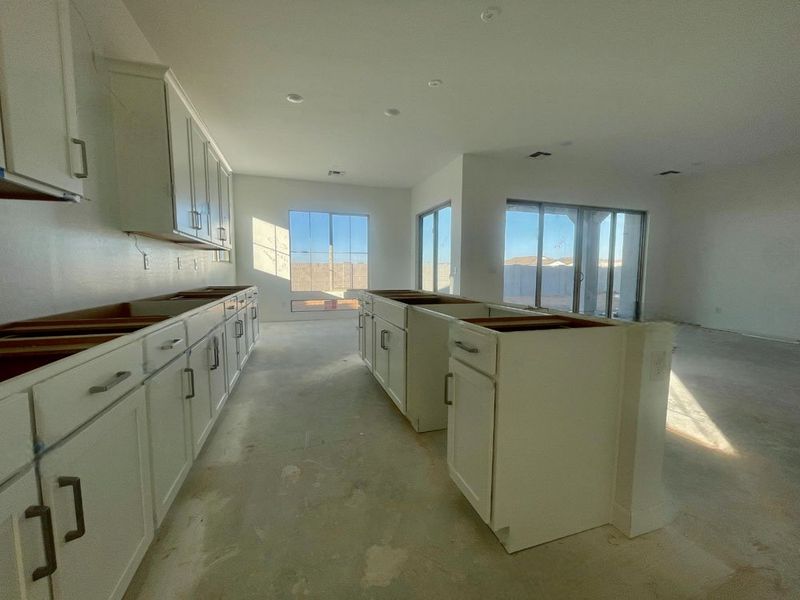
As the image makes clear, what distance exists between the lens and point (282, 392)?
296 cm

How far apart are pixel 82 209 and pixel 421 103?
10.3 ft

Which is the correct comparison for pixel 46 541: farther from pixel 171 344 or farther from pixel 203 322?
pixel 203 322

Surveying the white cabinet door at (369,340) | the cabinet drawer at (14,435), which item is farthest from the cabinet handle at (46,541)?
the white cabinet door at (369,340)

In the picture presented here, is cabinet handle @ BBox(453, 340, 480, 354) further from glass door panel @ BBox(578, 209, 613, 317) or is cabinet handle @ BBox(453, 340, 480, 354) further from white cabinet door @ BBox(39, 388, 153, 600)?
glass door panel @ BBox(578, 209, 613, 317)

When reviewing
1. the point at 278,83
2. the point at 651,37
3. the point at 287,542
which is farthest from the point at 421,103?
the point at 287,542

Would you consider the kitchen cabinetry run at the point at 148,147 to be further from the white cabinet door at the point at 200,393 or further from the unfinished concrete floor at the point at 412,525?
the unfinished concrete floor at the point at 412,525

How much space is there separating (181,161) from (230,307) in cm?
126

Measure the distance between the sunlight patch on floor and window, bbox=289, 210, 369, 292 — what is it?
551 centimetres

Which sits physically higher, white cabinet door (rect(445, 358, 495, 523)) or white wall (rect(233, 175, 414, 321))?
white wall (rect(233, 175, 414, 321))

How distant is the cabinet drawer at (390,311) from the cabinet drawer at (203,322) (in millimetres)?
1306

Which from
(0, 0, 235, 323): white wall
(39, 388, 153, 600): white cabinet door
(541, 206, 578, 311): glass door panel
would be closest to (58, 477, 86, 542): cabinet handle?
(39, 388, 153, 600): white cabinet door

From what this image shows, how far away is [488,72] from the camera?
2.90 meters

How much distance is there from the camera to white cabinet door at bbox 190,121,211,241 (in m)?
2.83

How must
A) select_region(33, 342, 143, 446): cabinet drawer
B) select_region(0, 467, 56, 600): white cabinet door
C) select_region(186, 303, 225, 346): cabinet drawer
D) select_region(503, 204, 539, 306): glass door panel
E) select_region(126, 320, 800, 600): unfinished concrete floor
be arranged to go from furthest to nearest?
select_region(503, 204, 539, 306): glass door panel < select_region(186, 303, 225, 346): cabinet drawer < select_region(126, 320, 800, 600): unfinished concrete floor < select_region(33, 342, 143, 446): cabinet drawer < select_region(0, 467, 56, 600): white cabinet door
